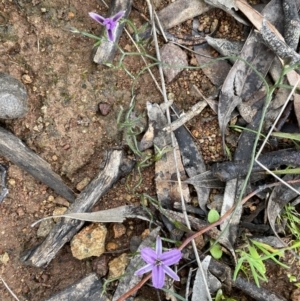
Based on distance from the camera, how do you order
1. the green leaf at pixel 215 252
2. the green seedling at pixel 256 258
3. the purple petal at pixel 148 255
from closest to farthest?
the purple petal at pixel 148 255 < the green seedling at pixel 256 258 < the green leaf at pixel 215 252

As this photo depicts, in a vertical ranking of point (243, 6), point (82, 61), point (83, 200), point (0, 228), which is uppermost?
point (243, 6)

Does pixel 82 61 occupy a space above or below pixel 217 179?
above

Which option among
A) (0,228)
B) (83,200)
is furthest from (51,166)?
(0,228)

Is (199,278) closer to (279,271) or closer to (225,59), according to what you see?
(279,271)

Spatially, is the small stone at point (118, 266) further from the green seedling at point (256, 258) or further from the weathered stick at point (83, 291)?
the green seedling at point (256, 258)

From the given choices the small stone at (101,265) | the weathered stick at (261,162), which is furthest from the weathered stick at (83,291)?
the weathered stick at (261,162)

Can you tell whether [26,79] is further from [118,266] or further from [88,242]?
[118,266]
